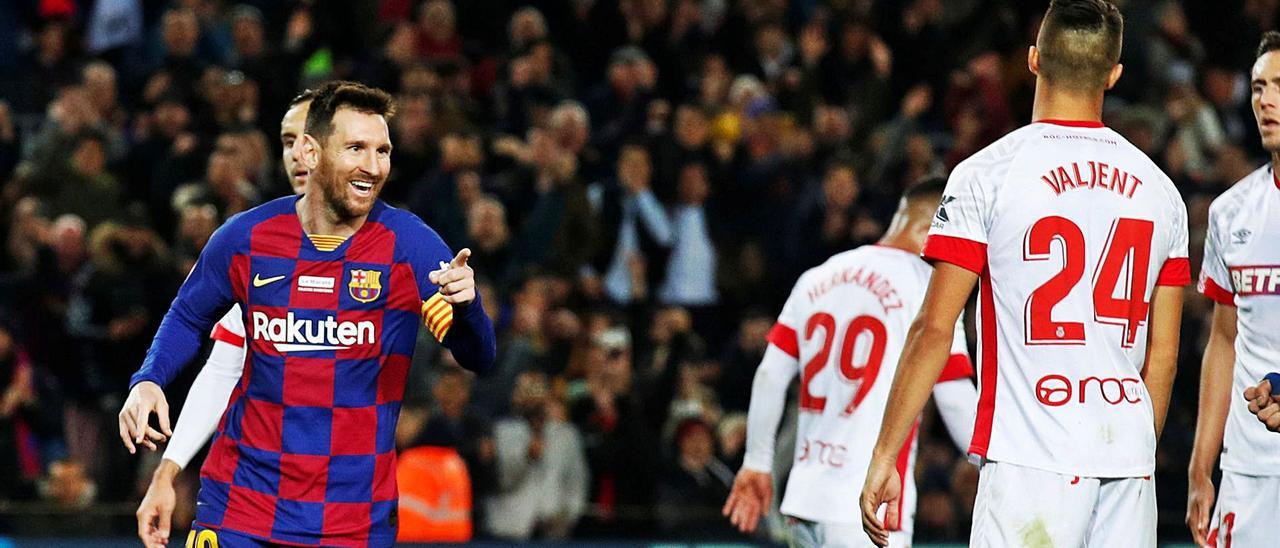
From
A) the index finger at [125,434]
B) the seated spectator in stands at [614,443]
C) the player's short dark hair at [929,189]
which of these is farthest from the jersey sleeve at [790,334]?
the seated spectator in stands at [614,443]

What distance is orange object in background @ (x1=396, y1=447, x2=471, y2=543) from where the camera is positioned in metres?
10.9

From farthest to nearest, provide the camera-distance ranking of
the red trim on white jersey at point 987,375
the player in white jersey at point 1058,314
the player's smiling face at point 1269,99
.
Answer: the player's smiling face at point 1269,99
the red trim on white jersey at point 987,375
the player in white jersey at point 1058,314

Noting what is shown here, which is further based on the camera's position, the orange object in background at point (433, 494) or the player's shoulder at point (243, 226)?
the orange object in background at point (433, 494)

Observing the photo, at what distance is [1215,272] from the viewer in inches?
252

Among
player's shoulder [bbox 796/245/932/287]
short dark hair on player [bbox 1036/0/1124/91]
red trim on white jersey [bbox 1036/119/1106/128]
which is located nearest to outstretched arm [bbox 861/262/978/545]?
red trim on white jersey [bbox 1036/119/1106/128]

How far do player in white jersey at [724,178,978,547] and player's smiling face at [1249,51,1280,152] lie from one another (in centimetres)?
139

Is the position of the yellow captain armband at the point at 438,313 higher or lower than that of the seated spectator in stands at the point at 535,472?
higher

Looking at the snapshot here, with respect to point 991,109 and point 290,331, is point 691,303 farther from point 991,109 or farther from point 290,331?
point 290,331

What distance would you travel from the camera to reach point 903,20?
16016mm

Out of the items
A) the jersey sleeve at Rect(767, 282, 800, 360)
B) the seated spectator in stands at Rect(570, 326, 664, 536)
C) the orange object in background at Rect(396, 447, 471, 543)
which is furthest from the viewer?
the seated spectator in stands at Rect(570, 326, 664, 536)

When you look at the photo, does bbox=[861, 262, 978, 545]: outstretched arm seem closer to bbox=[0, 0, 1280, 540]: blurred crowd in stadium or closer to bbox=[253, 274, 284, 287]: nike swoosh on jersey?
bbox=[253, 274, 284, 287]: nike swoosh on jersey

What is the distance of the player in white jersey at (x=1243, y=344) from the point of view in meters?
6.06

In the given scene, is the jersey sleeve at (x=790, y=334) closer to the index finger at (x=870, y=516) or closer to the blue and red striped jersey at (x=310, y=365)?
the blue and red striped jersey at (x=310, y=365)

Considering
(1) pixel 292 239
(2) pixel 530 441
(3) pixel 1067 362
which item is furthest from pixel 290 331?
(2) pixel 530 441
